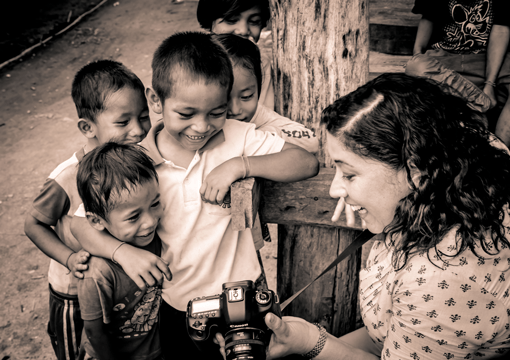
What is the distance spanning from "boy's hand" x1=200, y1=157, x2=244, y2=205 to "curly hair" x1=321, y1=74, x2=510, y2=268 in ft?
1.47

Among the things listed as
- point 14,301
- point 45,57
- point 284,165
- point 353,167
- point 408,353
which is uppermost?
point 353,167

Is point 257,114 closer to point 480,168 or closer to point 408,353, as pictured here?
point 480,168

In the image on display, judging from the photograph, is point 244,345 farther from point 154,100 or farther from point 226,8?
point 226,8

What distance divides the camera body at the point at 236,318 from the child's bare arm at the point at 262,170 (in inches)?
14.0

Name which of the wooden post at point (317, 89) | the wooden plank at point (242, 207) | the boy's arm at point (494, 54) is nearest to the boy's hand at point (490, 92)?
the boy's arm at point (494, 54)

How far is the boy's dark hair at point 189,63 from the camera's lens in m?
1.72

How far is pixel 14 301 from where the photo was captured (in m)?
3.31

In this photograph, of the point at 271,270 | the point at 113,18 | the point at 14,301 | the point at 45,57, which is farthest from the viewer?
the point at 113,18

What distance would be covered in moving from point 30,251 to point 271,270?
2.08 metres

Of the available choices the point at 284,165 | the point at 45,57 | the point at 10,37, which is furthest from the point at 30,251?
the point at 10,37

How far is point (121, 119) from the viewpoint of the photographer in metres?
2.15

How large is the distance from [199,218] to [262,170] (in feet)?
1.13

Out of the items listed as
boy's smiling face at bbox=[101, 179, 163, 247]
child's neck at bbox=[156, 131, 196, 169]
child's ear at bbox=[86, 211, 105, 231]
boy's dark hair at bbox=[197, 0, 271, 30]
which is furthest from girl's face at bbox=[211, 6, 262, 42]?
child's ear at bbox=[86, 211, 105, 231]

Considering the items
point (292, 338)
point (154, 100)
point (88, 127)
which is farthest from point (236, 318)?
point (88, 127)
